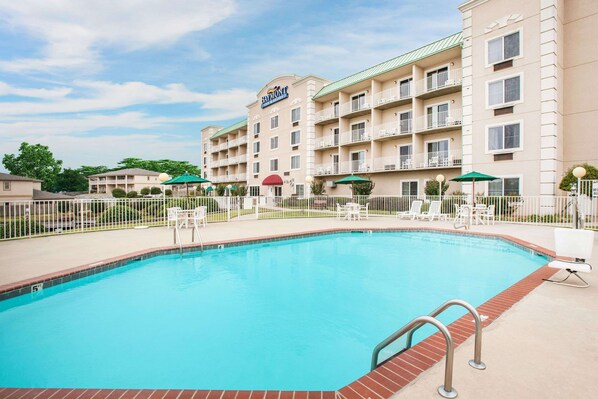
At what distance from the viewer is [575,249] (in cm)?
481

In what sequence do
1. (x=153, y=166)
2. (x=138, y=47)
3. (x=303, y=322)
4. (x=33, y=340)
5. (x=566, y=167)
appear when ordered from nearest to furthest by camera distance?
(x=33, y=340) → (x=303, y=322) → (x=566, y=167) → (x=138, y=47) → (x=153, y=166)

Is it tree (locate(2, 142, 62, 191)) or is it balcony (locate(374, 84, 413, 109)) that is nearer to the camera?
balcony (locate(374, 84, 413, 109))

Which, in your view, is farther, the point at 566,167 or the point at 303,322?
the point at 566,167

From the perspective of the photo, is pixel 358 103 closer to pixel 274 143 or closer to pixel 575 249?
pixel 274 143

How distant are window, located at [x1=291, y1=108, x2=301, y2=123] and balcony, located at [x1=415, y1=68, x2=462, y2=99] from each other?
12017 mm

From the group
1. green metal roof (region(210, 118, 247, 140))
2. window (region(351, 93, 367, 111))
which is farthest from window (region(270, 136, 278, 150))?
window (region(351, 93, 367, 111))

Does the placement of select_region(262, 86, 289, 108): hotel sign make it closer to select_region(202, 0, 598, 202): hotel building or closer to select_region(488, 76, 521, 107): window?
select_region(202, 0, 598, 202): hotel building

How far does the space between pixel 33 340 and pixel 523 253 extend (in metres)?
10.3

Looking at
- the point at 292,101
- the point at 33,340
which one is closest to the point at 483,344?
the point at 33,340

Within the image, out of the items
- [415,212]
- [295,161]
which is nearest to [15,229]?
[415,212]

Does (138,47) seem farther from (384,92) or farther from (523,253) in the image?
(523,253)

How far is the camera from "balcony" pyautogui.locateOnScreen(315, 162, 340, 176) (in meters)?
26.5

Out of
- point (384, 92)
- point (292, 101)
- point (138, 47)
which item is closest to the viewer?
point (138, 47)

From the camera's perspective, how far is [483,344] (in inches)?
108
